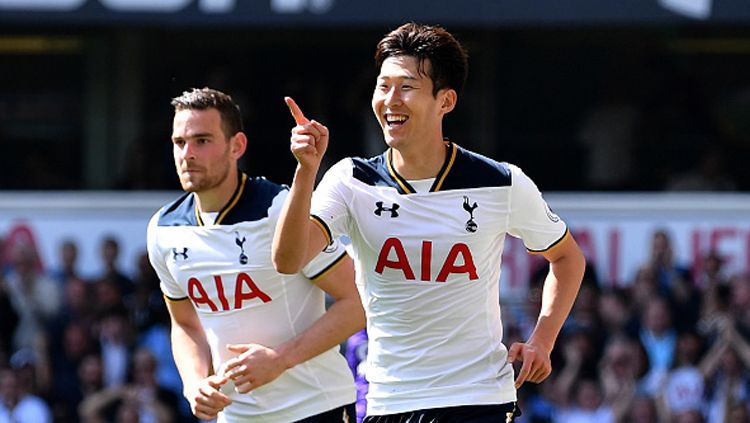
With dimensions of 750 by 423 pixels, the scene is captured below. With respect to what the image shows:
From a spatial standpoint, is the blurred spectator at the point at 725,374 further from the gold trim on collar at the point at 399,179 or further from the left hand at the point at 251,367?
the gold trim on collar at the point at 399,179

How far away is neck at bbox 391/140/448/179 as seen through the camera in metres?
5.57

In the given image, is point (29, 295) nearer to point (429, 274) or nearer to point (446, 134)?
point (446, 134)

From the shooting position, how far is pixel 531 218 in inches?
224

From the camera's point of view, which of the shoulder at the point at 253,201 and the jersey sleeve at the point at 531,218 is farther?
the shoulder at the point at 253,201

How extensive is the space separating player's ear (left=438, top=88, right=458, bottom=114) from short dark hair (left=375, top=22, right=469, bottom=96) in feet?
0.06

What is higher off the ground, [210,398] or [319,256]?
[319,256]

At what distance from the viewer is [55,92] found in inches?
535

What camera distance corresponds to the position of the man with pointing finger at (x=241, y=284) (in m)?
6.21

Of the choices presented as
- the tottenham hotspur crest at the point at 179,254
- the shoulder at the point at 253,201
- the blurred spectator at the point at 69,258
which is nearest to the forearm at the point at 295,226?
the shoulder at the point at 253,201

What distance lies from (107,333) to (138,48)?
2516 millimetres

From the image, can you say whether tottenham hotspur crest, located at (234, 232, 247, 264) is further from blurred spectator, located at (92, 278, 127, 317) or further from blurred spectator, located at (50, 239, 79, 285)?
blurred spectator, located at (50, 239, 79, 285)

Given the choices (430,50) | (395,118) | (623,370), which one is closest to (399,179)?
(395,118)

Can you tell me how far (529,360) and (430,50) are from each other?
1.13 metres

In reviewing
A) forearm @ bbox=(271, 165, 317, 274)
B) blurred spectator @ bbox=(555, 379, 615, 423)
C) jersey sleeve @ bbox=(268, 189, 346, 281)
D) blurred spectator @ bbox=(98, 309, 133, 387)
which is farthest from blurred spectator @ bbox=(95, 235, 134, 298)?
forearm @ bbox=(271, 165, 317, 274)
